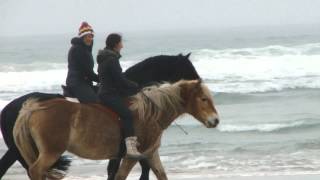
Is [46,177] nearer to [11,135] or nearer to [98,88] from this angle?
[11,135]

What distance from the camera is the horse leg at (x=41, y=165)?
18.7 ft

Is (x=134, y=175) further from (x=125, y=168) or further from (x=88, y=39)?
(x=88, y=39)

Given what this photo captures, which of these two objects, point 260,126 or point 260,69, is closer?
point 260,126

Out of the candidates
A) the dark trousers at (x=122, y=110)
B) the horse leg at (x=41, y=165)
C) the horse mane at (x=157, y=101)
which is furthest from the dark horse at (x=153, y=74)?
the horse leg at (x=41, y=165)

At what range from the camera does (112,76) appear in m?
6.04

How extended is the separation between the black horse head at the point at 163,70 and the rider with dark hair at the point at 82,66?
16.6 inches

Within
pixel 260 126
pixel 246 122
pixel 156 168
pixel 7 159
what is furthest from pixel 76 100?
pixel 246 122

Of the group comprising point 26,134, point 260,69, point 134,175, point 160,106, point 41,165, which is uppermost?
point 160,106

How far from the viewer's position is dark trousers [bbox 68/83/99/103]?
20.7ft

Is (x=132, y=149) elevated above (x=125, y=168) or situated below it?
above

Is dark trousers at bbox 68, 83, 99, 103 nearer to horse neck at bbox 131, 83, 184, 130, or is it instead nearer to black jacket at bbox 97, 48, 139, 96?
black jacket at bbox 97, 48, 139, 96

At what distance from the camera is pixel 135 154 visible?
19.2ft

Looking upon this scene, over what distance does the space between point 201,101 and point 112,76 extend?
2.99 ft

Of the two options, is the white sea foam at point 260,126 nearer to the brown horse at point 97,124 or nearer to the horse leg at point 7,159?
the brown horse at point 97,124
